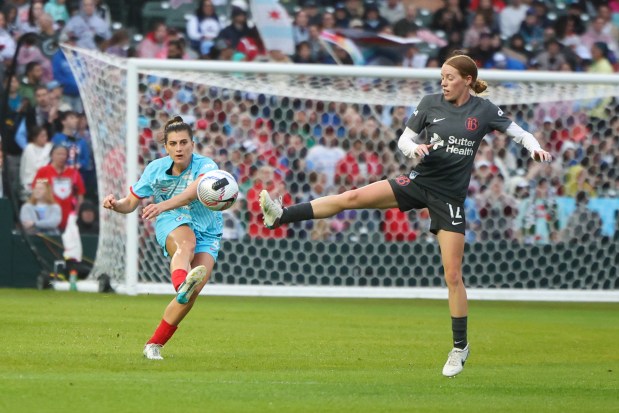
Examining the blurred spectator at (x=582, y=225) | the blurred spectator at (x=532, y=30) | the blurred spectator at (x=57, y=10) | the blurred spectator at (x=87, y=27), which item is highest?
the blurred spectator at (x=57, y=10)

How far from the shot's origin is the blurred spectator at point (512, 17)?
24016 mm

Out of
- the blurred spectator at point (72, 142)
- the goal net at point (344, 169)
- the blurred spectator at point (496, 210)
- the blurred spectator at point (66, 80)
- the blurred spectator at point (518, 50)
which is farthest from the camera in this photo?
the blurred spectator at point (518, 50)

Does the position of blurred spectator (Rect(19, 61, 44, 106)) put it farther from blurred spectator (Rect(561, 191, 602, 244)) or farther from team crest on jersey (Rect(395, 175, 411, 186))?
team crest on jersey (Rect(395, 175, 411, 186))

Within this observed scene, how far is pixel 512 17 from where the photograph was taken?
2422cm

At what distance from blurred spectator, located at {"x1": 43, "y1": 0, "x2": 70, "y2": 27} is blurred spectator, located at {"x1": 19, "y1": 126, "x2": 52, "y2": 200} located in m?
3.42

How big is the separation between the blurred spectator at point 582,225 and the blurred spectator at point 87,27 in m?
8.63

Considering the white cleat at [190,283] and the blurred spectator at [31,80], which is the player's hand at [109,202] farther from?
the blurred spectator at [31,80]

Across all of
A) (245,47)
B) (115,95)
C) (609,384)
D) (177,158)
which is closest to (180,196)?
(177,158)

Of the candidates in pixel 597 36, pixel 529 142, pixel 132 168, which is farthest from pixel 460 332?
pixel 597 36

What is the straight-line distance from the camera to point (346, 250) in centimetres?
1762

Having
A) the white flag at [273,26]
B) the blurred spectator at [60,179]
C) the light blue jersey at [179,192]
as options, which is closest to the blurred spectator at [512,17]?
the white flag at [273,26]

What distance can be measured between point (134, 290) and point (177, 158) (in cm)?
767

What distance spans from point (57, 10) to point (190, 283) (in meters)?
13.4

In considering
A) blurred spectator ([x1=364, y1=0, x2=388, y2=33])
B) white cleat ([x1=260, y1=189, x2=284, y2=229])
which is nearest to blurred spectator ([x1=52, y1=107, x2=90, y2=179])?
blurred spectator ([x1=364, y1=0, x2=388, y2=33])
